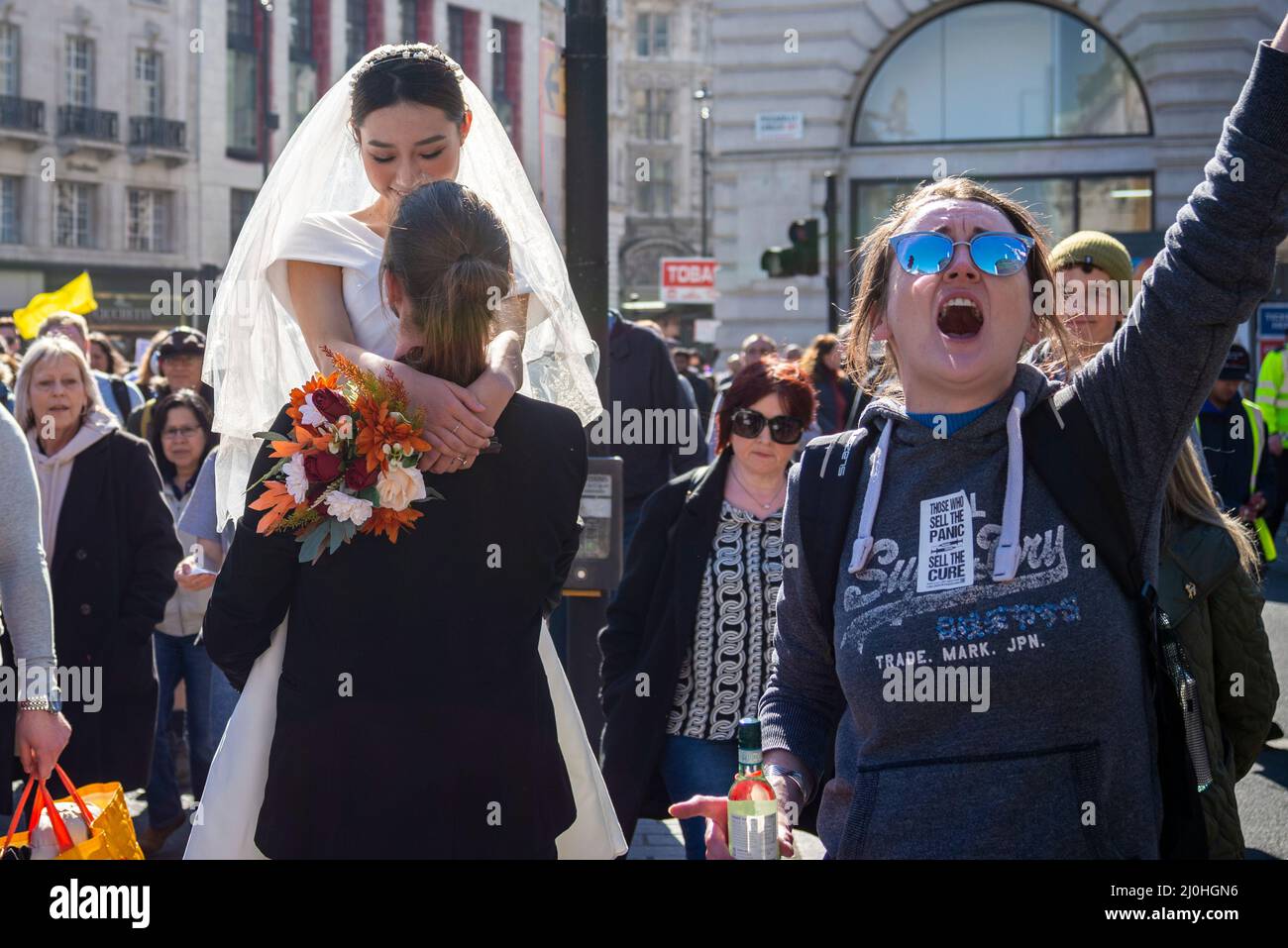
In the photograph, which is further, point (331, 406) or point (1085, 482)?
point (331, 406)

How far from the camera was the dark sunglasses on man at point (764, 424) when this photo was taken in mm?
5242

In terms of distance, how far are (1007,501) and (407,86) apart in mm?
1820

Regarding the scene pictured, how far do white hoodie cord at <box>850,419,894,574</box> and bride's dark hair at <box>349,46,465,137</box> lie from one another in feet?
4.93

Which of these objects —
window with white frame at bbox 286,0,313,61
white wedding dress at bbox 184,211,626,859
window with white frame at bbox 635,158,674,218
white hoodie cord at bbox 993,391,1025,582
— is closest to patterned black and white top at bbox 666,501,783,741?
white wedding dress at bbox 184,211,626,859

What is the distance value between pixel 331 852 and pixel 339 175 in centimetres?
189

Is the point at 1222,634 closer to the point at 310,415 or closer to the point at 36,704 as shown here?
the point at 310,415

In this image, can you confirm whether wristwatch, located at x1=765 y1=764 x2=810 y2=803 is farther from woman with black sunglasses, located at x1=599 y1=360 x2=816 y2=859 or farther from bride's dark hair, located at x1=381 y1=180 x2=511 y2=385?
woman with black sunglasses, located at x1=599 y1=360 x2=816 y2=859

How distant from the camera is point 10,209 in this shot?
39.9 metres

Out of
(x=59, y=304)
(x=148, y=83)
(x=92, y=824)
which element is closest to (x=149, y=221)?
(x=148, y=83)

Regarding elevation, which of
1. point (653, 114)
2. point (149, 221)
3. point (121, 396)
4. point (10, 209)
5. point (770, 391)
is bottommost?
point (770, 391)

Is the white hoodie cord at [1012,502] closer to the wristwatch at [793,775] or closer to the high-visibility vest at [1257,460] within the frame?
the wristwatch at [793,775]

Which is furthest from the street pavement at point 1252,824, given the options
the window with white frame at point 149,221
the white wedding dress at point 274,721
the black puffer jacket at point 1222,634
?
the window with white frame at point 149,221

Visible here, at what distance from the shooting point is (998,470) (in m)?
2.47

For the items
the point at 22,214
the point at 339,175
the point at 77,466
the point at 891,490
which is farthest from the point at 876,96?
the point at 22,214
